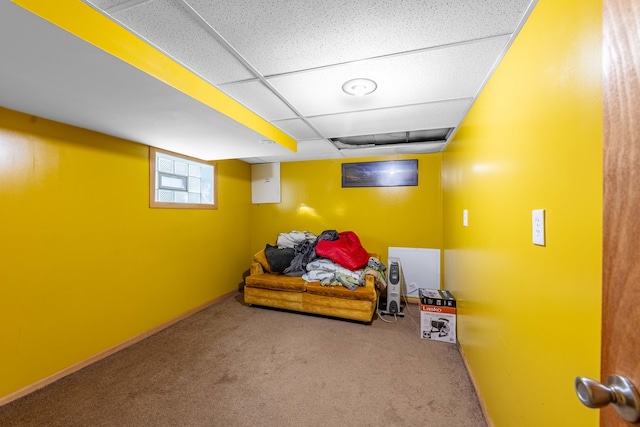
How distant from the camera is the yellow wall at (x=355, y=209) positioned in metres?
3.60

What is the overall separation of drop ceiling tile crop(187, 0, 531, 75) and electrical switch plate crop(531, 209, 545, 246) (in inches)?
33.9

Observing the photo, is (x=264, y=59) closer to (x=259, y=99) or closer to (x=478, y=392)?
(x=259, y=99)

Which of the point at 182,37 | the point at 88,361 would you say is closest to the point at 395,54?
the point at 182,37

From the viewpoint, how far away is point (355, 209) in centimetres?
392

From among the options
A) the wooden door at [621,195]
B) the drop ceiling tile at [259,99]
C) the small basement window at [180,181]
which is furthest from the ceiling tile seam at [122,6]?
the small basement window at [180,181]

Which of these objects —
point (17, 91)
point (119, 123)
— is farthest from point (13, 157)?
point (119, 123)

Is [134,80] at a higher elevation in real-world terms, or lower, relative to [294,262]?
higher

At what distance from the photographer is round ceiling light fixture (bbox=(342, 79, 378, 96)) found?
162 centimetres

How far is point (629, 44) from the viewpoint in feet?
1.37

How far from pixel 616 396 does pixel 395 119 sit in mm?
2235

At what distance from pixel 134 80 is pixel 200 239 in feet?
7.73

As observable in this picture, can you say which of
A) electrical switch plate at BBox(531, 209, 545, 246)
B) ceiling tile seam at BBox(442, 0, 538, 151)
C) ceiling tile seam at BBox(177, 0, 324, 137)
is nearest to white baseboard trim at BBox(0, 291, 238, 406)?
ceiling tile seam at BBox(177, 0, 324, 137)

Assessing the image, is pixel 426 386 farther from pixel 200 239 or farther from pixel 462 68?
pixel 200 239

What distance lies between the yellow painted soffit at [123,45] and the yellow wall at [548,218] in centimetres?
175
